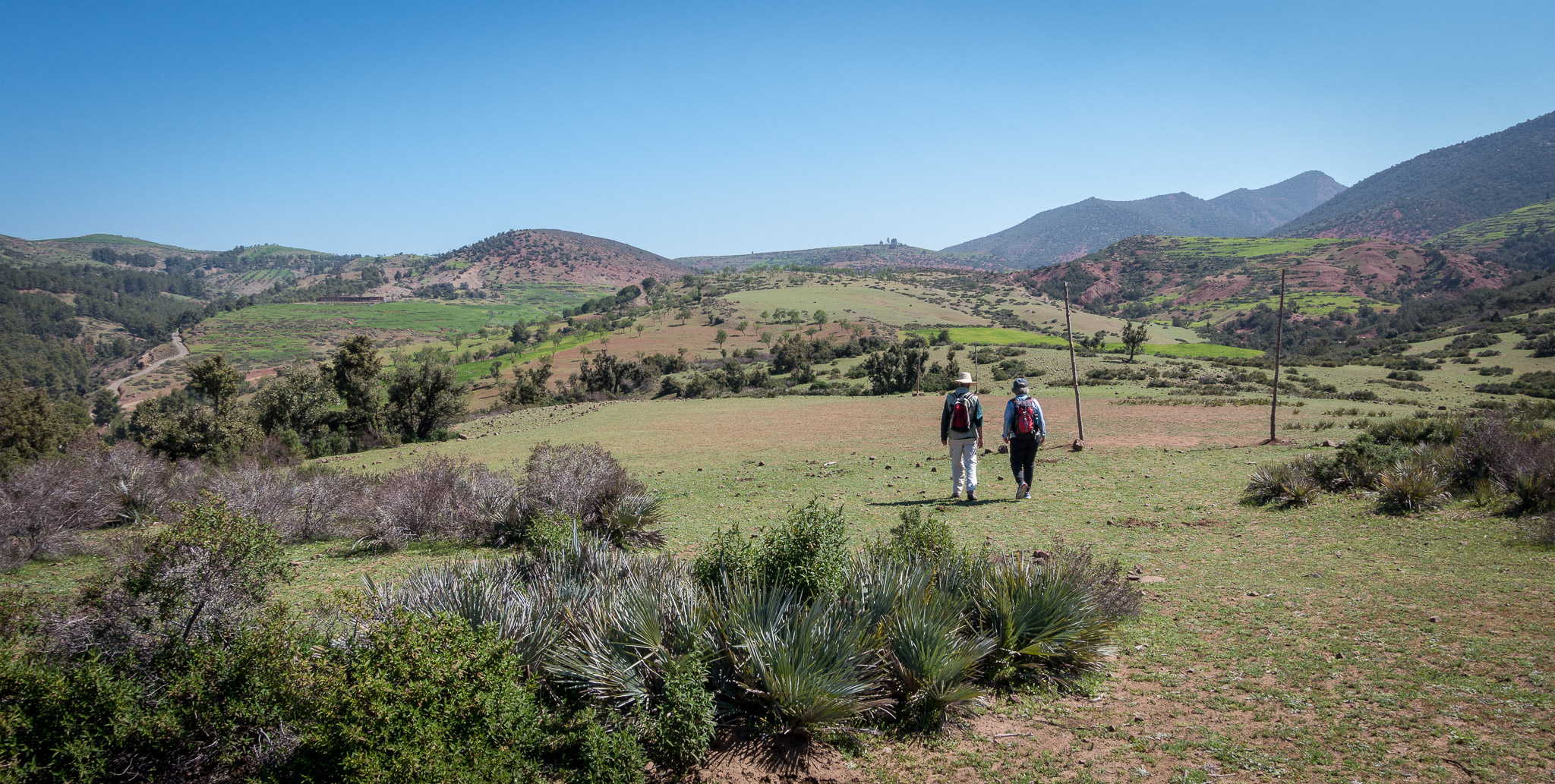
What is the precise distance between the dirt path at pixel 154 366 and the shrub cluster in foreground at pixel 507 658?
10658 centimetres

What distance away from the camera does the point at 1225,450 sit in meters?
16.1

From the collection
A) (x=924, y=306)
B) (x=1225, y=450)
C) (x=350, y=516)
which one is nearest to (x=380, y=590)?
(x=350, y=516)

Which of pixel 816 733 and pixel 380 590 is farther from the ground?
pixel 380 590

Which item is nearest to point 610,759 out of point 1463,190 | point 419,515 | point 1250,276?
point 419,515

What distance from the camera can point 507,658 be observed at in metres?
3.76

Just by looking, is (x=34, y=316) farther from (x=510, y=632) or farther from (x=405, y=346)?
(x=510, y=632)

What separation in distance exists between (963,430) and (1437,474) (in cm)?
665

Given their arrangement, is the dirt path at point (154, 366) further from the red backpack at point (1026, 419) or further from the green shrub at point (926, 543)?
the green shrub at point (926, 543)

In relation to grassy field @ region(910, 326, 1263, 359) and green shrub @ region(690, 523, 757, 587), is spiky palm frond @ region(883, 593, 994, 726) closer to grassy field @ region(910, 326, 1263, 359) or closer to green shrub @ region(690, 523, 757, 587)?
green shrub @ region(690, 523, 757, 587)

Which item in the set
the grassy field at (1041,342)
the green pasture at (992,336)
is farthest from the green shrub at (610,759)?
the green pasture at (992,336)

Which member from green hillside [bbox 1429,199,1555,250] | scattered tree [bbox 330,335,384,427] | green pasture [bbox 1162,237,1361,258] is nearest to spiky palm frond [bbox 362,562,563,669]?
scattered tree [bbox 330,335,384,427]

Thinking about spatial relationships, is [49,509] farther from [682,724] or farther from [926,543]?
[926,543]

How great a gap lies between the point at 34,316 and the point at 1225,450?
18606cm

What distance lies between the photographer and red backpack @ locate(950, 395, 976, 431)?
1097 centimetres
